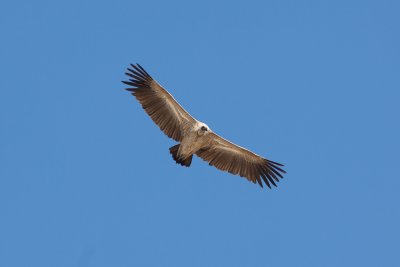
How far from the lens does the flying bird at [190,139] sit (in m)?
31.6

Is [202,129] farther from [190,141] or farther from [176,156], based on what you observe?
[176,156]

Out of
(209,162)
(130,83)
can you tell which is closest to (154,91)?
(130,83)

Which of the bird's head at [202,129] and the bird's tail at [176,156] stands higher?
the bird's head at [202,129]

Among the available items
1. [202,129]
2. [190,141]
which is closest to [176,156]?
[190,141]

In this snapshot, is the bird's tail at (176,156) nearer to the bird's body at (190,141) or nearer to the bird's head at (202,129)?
the bird's body at (190,141)

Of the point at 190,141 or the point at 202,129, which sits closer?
the point at 202,129

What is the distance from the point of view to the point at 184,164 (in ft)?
104

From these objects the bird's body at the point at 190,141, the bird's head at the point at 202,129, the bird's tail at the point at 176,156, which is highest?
the bird's head at the point at 202,129

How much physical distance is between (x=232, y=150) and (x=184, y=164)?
206 cm

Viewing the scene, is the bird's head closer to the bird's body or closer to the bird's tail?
the bird's body

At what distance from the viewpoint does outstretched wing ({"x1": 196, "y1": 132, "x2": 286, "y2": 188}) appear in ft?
107

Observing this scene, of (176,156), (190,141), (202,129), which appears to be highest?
(202,129)

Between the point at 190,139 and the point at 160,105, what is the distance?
5.65 ft

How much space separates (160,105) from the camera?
3225cm
